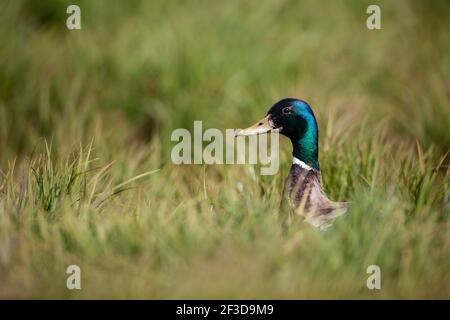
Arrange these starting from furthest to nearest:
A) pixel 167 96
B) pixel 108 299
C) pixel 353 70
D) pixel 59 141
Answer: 1. pixel 353 70
2. pixel 167 96
3. pixel 59 141
4. pixel 108 299

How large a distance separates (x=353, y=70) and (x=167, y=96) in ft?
4.79

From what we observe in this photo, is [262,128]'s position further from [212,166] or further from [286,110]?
[212,166]

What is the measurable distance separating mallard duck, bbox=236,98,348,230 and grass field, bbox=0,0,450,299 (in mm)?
137

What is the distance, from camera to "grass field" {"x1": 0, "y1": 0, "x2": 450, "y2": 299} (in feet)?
10.3

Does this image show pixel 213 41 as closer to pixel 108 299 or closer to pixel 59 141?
pixel 59 141

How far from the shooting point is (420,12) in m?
6.79

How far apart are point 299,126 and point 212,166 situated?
106cm

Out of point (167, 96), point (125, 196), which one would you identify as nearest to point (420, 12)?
point (167, 96)

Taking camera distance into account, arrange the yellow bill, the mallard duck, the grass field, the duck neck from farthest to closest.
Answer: the yellow bill → the duck neck → the mallard duck → the grass field

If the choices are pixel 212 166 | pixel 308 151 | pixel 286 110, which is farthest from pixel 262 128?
pixel 212 166

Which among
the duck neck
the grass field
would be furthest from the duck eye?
the grass field

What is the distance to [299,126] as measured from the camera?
3799mm

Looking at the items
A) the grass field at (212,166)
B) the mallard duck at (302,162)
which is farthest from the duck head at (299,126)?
the grass field at (212,166)

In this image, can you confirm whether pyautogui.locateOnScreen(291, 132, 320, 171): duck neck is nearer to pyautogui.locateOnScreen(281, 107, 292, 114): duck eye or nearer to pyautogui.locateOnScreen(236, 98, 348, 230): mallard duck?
pyautogui.locateOnScreen(236, 98, 348, 230): mallard duck
